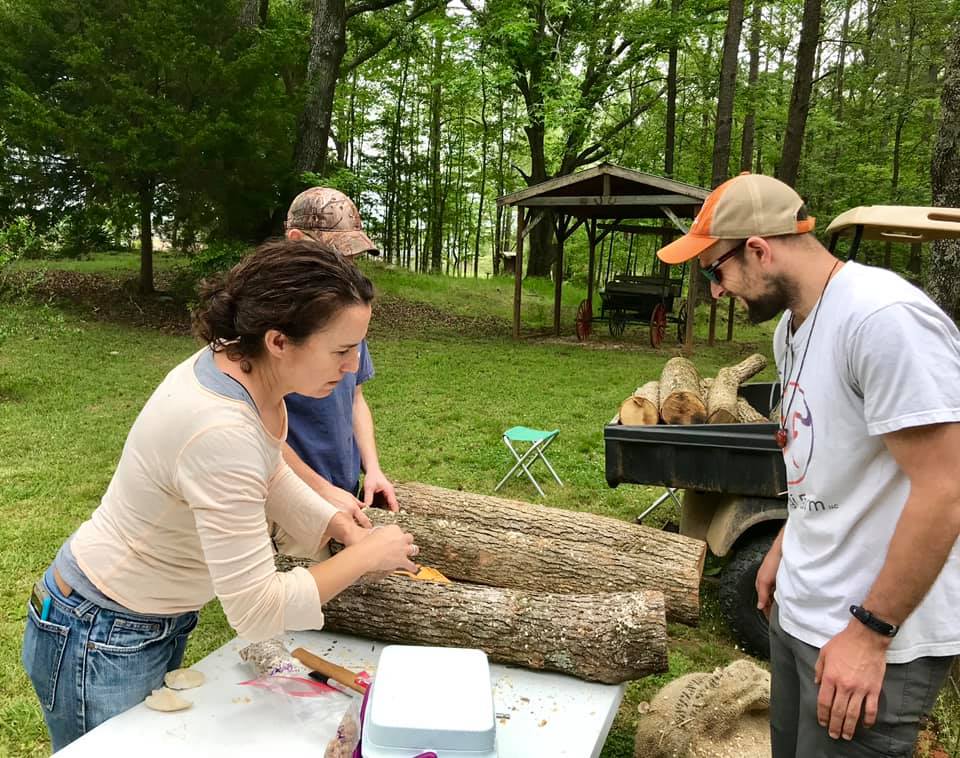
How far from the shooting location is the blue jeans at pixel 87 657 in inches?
64.0

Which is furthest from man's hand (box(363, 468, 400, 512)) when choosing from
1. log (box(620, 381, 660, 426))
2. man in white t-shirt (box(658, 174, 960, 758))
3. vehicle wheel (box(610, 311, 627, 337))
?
vehicle wheel (box(610, 311, 627, 337))

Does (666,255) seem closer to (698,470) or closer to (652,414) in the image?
(698,470)

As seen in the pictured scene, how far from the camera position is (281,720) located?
6.21ft

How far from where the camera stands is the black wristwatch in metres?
1.46

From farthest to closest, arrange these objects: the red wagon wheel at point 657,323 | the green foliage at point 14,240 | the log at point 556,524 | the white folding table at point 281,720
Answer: the red wagon wheel at point 657,323
the green foliage at point 14,240
the log at point 556,524
the white folding table at point 281,720

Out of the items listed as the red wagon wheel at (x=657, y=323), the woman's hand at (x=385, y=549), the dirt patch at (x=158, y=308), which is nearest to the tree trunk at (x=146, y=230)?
the dirt patch at (x=158, y=308)

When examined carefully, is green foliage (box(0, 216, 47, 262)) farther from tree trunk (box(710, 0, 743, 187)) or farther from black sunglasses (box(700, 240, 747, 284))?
tree trunk (box(710, 0, 743, 187))

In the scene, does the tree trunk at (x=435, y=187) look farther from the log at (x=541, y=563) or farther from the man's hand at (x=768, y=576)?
the man's hand at (x=768, y=576)

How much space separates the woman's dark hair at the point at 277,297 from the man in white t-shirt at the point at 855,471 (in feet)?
3.03

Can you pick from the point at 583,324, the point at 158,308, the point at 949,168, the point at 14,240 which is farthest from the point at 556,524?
the point at 158,308

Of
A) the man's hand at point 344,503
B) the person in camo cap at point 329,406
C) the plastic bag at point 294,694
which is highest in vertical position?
the person in camo cap at point 329,406

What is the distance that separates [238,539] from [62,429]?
6554 millimetres

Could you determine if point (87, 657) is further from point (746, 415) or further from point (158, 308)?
point (158, 308)

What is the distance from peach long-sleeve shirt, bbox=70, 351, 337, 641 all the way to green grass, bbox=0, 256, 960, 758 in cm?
193
